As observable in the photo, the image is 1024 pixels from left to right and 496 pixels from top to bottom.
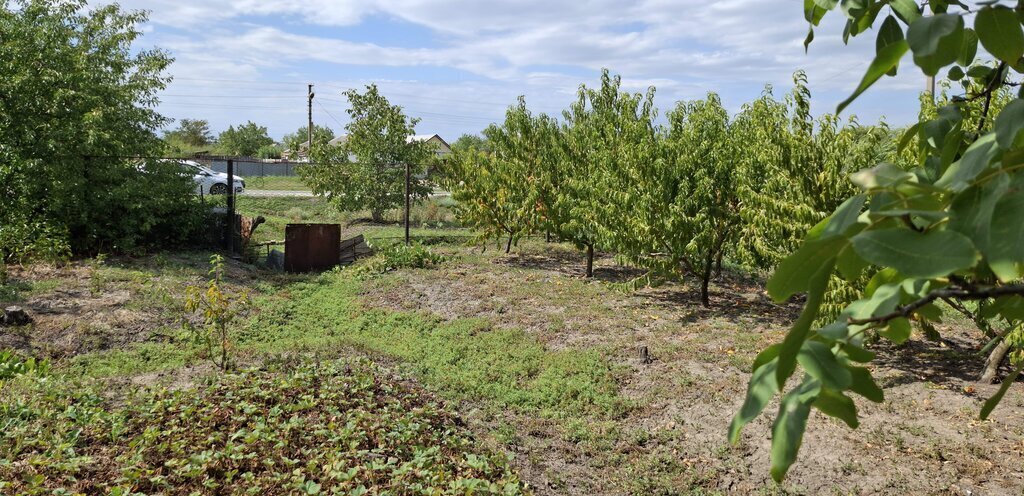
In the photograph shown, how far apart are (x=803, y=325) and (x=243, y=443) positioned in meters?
4.53

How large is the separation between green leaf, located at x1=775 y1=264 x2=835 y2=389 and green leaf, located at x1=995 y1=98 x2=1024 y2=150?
0.21 m

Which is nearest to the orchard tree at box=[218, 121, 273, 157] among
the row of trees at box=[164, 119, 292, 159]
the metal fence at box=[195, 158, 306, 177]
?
the row of trees at box=[164, 119, 292, 159]

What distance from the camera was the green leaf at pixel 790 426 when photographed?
28.5 inches

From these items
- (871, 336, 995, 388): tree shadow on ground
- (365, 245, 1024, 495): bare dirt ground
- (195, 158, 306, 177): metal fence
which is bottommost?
(365, 245, 1024, 495): bare dirt ground

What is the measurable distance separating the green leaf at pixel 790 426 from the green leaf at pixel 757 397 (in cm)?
2

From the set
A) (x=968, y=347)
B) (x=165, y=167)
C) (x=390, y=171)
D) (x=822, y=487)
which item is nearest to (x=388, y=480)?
(x=822, y=487)

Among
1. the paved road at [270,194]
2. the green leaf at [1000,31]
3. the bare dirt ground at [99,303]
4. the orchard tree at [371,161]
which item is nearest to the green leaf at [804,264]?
the green leaf at [1000,31]

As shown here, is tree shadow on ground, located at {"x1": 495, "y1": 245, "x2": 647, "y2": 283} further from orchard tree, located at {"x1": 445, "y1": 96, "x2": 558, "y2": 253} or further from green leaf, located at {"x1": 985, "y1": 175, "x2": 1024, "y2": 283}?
green leaf, located at {"x1": 985, "y1": 175, "x2": 1024, "y2": 283}

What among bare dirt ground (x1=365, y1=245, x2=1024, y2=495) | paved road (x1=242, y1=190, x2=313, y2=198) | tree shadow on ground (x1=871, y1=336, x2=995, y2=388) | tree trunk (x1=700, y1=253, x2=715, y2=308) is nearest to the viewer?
bare dirt ground (x1=365, y1=245, x2=1024, y2=495)

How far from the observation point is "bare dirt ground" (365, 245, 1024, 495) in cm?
468

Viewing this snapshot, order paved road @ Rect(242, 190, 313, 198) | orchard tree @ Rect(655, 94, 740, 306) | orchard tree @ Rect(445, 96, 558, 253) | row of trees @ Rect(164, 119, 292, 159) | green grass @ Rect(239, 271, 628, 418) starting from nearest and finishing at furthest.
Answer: green grass @ Rect(239, 271, 628, 418) → orchard tree @ Rect(655, 94, 740, 306) → orchard tree @ Rect(445, 96, 558, 253) → paved road @ Rect(242, 190, 313, 198) → row of trees @ Rect(164, 119, 292, 159)

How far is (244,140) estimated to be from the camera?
2435 inches

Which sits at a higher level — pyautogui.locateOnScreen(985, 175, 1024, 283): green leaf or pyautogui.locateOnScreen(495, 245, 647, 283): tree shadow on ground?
pyautogui.locateOnScreen(985, 175, 1024, 283): green leaf

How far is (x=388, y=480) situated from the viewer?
425 cm
